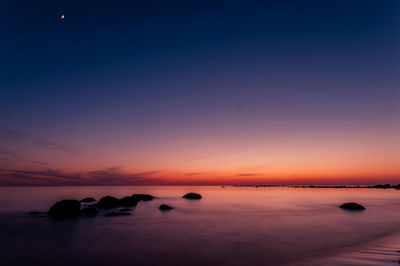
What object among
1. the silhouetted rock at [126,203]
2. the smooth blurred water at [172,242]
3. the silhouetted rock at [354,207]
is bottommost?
the smooth blurred water at [172,242]

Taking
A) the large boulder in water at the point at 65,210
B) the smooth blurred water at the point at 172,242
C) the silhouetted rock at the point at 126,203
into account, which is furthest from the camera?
the silhouetted rock at the point at 126,203

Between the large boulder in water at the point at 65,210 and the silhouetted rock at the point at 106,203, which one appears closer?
the large boulder in water at the point at 65,210

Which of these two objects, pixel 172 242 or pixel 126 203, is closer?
pixel 172 242

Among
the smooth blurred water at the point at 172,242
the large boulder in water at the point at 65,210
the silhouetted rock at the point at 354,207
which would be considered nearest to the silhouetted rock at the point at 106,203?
the large boulder in water at the point at 65,210

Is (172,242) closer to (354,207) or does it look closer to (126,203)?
(126,203)

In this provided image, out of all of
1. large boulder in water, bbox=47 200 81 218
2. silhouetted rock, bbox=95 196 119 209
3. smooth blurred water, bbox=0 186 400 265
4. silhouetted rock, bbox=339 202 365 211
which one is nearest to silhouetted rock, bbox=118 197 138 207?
silhouetted rock, bbox=95 196 119 209

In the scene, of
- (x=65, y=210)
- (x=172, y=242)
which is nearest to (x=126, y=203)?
(x=65, y=210)

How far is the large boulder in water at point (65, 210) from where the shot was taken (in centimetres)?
2664

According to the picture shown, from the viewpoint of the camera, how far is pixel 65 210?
27.0 meters

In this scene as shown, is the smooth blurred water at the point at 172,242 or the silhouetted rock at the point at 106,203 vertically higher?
the silhouetted rock at the point at 106,203

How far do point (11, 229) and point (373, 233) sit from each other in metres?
30.0

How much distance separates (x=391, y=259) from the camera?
11.0 meters

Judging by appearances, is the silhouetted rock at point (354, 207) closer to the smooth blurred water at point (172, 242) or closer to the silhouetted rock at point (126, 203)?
the smooth blurred water at point (172, 242)

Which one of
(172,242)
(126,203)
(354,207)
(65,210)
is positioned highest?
(65,210)
